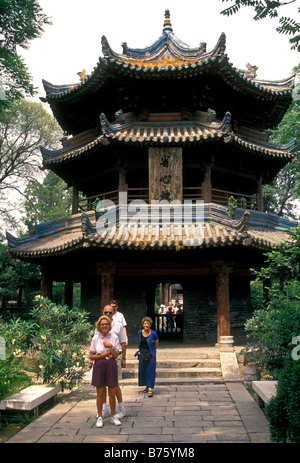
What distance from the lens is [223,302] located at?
9.48 metres

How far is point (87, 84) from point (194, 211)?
16.4 ft

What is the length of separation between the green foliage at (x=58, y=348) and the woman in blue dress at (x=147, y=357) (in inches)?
40.8

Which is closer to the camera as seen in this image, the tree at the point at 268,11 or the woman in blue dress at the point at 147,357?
the tree at the point at 268,11

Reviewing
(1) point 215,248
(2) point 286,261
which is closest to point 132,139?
(1) point 215,248

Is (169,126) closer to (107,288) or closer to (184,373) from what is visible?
(107,288)

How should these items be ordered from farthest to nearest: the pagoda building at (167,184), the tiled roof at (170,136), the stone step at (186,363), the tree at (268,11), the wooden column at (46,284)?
the wooden column at (46,284)
the tiled roof at (170,136)
the pagoda building at (167,184)
the stone step at (186,363)
the tree at (268,11)

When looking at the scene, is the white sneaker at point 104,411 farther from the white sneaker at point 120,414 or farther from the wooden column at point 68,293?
the wooden column at point 68,293

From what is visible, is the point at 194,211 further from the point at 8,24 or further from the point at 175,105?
the point at 8,24

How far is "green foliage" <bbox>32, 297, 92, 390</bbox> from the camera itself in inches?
251

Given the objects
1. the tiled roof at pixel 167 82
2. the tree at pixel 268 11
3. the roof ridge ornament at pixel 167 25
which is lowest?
the tree at pixel 268 11

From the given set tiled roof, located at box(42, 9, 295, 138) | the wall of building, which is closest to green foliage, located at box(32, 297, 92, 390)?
the wall of building

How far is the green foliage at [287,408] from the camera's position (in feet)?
12.1

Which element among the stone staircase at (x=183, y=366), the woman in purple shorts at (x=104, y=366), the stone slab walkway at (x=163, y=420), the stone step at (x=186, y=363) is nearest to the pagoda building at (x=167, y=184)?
the stone staircase at (x=183, y=366)
